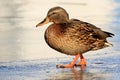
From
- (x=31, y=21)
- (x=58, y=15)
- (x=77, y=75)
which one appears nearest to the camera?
(x=77, y=75)

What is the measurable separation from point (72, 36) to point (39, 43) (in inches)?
49.4

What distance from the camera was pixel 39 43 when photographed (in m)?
8.77

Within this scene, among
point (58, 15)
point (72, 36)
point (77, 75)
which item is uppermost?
point (58, 15)

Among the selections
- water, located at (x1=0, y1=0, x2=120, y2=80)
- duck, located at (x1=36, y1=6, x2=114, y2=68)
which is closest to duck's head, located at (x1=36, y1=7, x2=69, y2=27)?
duck, located at (x1=36, y1=6, x2=114, y2=68)

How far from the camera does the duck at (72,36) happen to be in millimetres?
7562

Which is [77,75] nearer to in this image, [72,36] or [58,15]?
[72,36]

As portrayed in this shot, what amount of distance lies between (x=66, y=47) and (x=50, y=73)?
3.46 ft

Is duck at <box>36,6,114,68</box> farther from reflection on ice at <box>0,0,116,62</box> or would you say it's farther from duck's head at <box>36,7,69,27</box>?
reflection on ice at <box>0,0,116,62</box>

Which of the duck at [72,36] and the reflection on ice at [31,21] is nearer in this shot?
the duck at [72,36]

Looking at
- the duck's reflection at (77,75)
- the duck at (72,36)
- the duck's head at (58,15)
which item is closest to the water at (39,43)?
the duck's reflection at (77,75)

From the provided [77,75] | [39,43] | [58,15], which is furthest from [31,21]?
[77,75]

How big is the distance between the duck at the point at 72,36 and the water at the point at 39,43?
177mm

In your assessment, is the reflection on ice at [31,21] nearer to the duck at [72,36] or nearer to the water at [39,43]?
the water at [39,43]

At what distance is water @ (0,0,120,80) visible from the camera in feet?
21.6
